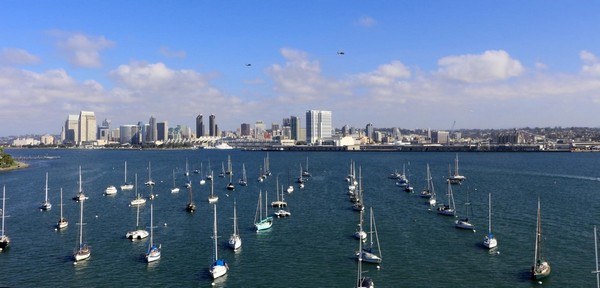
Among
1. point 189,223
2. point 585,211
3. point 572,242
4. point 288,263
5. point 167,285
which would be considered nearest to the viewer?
point 167,285

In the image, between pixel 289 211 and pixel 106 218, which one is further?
pixel 289 211

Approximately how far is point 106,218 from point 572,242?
154 feet

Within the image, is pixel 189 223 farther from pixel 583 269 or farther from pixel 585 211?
pixel 585 211

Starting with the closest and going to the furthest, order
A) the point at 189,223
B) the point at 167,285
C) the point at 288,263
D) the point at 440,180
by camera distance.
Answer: the point at 167,285 < the point at 288,263 < the point at 189,223 < the point at 440,180

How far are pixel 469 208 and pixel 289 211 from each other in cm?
2178

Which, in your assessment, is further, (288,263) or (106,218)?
(106,218)

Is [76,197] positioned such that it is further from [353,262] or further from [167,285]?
[353,262]

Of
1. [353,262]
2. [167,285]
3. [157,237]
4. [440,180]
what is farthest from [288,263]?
[440,180]

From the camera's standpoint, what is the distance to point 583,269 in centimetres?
3306

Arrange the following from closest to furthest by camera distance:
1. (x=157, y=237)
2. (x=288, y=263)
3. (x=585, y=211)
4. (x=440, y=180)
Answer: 1. (x=288, y=263)
2. (x=157, y=237)
3. (x=585, y=211)
4. (x=440, y=180)

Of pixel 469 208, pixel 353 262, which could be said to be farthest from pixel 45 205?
pixel 469 208

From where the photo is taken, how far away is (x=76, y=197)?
223 ft

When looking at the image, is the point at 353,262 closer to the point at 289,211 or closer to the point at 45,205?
the point at 289,211

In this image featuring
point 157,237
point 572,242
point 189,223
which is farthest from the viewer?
point 189,223
